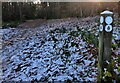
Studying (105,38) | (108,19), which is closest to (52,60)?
(105,38)

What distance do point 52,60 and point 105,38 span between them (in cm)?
194

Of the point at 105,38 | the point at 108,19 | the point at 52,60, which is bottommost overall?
the point at 52,60

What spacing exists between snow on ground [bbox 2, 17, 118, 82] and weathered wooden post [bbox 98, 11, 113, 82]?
1.70 ft

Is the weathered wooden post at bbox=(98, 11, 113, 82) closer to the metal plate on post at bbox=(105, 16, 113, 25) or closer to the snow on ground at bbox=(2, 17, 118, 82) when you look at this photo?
the metal plate on post at bbox=(105, 16, 113, 25)

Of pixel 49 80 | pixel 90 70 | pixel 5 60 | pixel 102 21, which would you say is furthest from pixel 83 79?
pixel 5 60

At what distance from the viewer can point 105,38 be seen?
3.59 metres

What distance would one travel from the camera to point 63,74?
4.39 meters

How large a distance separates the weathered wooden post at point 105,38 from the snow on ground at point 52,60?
1.70ft

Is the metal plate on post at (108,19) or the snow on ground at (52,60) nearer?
the metal plate on post at (108,19)

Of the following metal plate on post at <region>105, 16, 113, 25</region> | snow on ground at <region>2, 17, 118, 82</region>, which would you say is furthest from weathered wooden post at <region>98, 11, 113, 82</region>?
snow on ground at <region>2, 17, 118, 82</region>

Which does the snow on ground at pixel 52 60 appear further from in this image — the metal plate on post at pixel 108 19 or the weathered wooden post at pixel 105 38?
the metal plate on post at pixel 108 19

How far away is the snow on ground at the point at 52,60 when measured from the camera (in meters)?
4.38

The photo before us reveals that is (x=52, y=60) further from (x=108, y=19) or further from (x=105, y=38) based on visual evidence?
(x=108, y=19)

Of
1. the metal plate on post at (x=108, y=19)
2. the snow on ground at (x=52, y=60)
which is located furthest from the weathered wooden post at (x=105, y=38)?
the snow on ground at (x=52, y=60)
